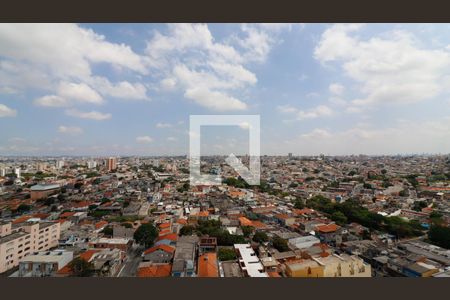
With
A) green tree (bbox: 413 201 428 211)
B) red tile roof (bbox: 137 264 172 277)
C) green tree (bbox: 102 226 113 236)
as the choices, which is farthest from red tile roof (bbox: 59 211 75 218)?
green tree (bbox: 413 201 428 211)

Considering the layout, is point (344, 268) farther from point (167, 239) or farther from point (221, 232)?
point (167, 239)

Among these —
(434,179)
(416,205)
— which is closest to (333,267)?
(416,205)

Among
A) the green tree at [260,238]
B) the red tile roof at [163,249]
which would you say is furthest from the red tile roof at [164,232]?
the green tree at [260,238]

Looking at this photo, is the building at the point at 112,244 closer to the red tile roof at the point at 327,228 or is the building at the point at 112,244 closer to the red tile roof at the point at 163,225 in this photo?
the red tile roof at the point at 163,225

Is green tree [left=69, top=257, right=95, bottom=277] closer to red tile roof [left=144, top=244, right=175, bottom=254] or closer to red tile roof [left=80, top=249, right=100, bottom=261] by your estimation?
red tile roof [left=80, top=249, right=100, bottom=261]

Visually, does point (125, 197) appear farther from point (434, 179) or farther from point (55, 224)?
point (434, 179)

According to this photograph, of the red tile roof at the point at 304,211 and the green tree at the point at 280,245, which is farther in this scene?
the red tile roof at the point at 304,211
